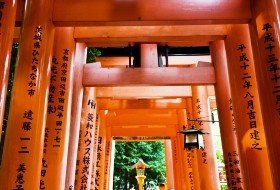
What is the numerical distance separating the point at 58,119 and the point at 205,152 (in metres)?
4.27

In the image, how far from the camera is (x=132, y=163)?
2111 cm

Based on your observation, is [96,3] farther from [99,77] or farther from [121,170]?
[121,170]

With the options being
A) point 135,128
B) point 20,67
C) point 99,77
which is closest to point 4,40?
point 20,67

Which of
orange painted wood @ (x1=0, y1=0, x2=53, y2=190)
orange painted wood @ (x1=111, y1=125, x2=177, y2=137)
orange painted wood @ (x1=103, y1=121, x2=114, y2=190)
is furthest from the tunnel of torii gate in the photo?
orange painted wood @ (x1=111, y1=125, x2=177, y2=137)

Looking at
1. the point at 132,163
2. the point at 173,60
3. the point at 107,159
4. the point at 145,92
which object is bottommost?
the point at 107,159

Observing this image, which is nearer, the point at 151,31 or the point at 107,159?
the point at 151,31

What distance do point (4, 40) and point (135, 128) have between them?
34.9ft

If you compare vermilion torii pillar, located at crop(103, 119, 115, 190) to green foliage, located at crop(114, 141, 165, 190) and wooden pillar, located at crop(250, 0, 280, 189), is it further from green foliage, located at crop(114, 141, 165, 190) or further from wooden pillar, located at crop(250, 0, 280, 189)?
wooden pillar, located at crop(250, 0, 280, 189)

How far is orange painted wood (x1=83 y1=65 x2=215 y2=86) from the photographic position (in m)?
7.02

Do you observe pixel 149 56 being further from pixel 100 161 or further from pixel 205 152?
pixel 100 161

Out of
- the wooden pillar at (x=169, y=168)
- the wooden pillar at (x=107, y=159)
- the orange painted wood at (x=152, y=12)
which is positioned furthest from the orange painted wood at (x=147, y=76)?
the wooden pillar at (x=169, y=168)

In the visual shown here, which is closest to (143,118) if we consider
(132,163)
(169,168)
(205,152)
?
(169,168)

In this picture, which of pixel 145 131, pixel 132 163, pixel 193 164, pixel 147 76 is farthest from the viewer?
pixel 132 163

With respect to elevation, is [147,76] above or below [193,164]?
above
